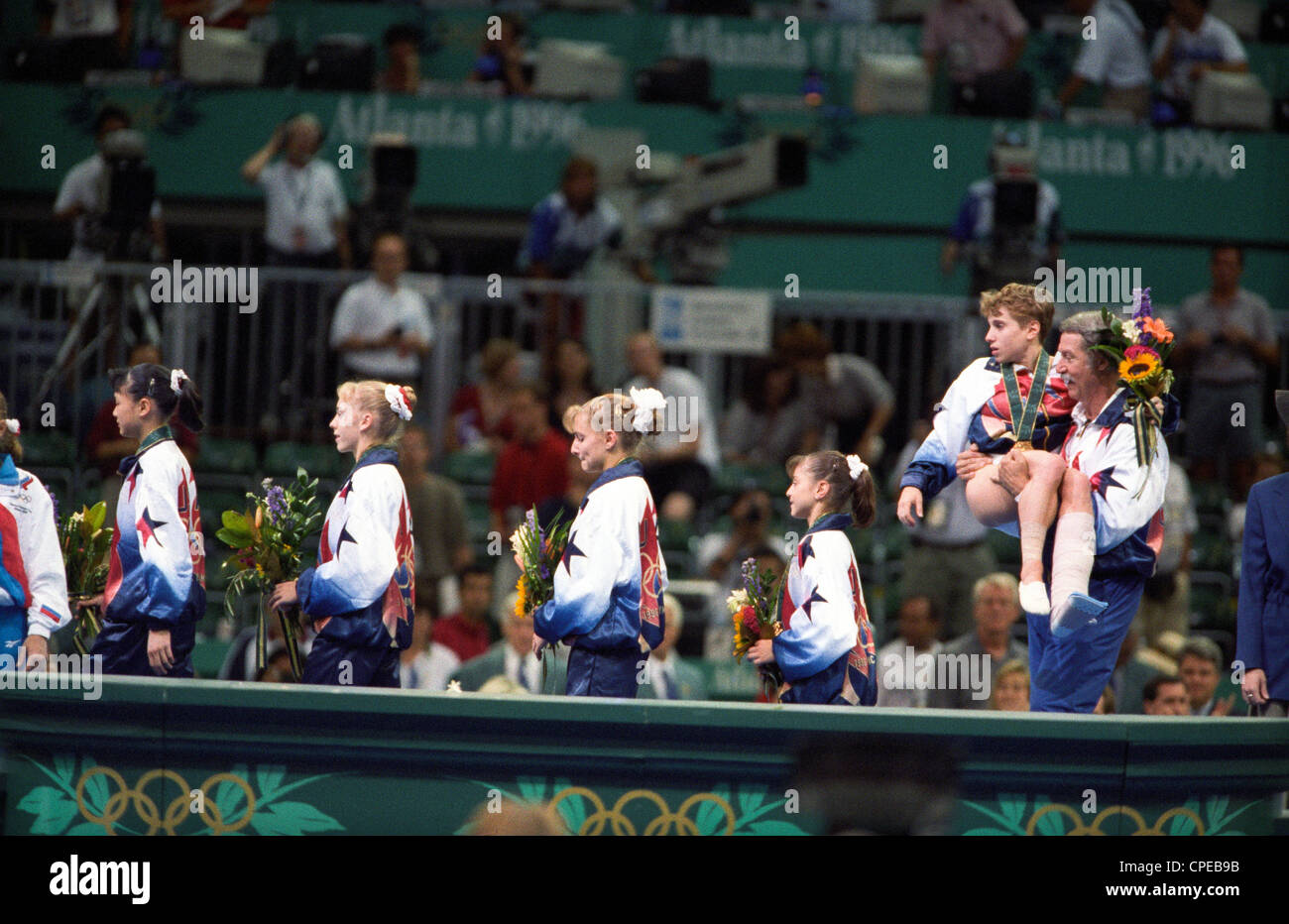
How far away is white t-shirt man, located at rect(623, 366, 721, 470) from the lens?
9.57 metres

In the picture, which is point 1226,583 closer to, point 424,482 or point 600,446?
point 424,482

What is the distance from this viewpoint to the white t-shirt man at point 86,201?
10102mm

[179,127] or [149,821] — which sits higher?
[179,127]

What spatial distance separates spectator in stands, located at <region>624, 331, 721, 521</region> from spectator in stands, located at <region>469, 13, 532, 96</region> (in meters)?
2.93

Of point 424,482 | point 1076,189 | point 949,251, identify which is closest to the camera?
point 424,482

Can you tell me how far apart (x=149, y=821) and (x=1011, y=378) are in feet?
10.8

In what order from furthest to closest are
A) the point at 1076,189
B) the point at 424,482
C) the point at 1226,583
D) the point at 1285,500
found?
the point at 1076,189 → the point at 1226,583 → the point at 424,482 → the point at 1285,500

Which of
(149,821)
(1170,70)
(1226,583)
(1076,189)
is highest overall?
(1170,70)

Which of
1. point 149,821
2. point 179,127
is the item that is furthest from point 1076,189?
point 149,821

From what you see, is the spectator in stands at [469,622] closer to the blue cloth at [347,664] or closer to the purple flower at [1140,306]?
the blue cloth at [347,664]

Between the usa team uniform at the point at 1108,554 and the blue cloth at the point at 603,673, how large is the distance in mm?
1371

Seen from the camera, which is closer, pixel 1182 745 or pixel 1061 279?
pixel 1182 745

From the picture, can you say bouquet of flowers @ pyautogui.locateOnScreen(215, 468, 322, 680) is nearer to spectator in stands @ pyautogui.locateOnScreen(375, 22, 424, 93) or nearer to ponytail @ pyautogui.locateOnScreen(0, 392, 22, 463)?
ponytail @ pyautogui.locateOnScreen(0, 392, 22, 463)

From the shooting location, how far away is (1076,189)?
1187cm
